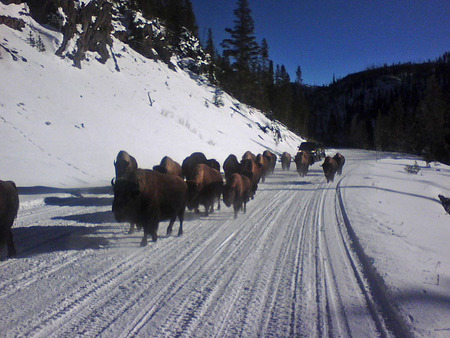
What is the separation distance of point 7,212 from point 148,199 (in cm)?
220

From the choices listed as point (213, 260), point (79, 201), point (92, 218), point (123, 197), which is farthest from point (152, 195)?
point (79, 201)

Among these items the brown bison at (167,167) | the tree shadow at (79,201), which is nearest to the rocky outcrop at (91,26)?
the tree shadow at (79,201)

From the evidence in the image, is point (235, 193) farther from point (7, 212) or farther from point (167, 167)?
point (7, 212)

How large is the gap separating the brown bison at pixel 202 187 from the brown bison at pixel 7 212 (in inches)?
151

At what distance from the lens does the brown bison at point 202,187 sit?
7719 mm

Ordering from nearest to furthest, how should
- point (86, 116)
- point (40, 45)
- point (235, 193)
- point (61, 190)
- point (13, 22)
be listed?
point (235, 193) → point (61, 190) → point (86, 116) → point (13, 22) → point (40, 45)

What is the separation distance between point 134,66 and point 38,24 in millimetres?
8352

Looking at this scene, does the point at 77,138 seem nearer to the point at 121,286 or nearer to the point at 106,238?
the point at 106,238

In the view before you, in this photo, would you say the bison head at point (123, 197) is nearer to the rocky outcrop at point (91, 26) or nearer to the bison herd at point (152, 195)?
the bison herd at point (152, 195)

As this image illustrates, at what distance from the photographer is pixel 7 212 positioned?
464cm

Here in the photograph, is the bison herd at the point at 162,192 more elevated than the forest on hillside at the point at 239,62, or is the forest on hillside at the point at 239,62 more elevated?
the forest on hillside at the point at 239,62

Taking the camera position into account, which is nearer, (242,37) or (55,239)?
(55,239)

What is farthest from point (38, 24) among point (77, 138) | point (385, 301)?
point (385, 301)

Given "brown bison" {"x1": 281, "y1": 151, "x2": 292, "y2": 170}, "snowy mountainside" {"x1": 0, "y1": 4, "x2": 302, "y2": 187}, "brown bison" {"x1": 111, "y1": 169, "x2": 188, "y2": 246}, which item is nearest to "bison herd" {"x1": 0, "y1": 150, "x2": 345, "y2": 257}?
"brown bison" {"x1": 111, "y1": 169, "x2": 188, "y2": 246}
